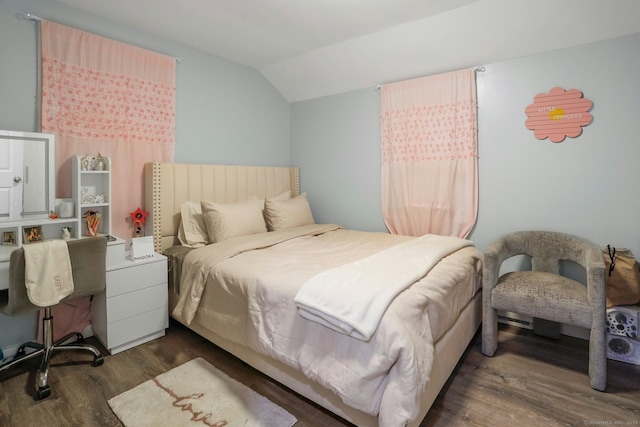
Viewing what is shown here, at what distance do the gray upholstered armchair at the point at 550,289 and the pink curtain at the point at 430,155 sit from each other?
0.56 meters

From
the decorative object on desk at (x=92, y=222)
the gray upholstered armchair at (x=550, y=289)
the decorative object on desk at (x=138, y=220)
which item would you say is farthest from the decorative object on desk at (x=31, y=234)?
the gray upholstered armchair at (x=550, y=289)

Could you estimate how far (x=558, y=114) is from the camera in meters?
2.52

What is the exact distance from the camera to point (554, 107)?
2.53 meters

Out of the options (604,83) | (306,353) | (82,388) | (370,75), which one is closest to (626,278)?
(604,83)

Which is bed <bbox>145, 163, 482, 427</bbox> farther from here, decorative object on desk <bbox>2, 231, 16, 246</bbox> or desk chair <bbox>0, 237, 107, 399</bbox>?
decorative object on desk <bbox>2, 231, 16, 246</bbox>

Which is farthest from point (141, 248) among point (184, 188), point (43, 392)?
point (43, 392)

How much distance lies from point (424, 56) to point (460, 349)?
8.06 feet

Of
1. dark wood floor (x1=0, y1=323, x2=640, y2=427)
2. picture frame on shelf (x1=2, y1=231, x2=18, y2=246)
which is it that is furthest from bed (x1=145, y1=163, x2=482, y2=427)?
picture frame on shelf (x1=2, y1=231, x2=18, y2=246)

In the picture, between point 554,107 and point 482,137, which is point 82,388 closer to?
point 482,137

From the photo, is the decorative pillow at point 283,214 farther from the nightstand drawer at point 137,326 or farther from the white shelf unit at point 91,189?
the white shelf unit at point 91,189

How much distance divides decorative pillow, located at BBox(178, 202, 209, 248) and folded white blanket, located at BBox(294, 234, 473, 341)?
157 cm

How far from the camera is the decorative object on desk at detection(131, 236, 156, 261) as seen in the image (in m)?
2.40

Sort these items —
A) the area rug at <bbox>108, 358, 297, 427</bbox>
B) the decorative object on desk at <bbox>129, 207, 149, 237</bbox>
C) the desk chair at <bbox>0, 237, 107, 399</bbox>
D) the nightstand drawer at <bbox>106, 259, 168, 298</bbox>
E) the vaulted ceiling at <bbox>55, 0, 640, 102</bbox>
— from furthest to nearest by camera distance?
1. the decorative object on desk at <bbox>129, 207, 149, 237</bbox>
2. the vaulted ceiling at <bbox>55, 0, 640, 102</bbox>
3. the nightstand drawer at <bbox>106, 259, 168, 298</bbox>
4. the desk chair at <bbox>0, 237, 107, 399</bbox>
5. the area rug at <bbox>108, 358, 297, 427</bbox>

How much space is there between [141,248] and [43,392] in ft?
3.21
